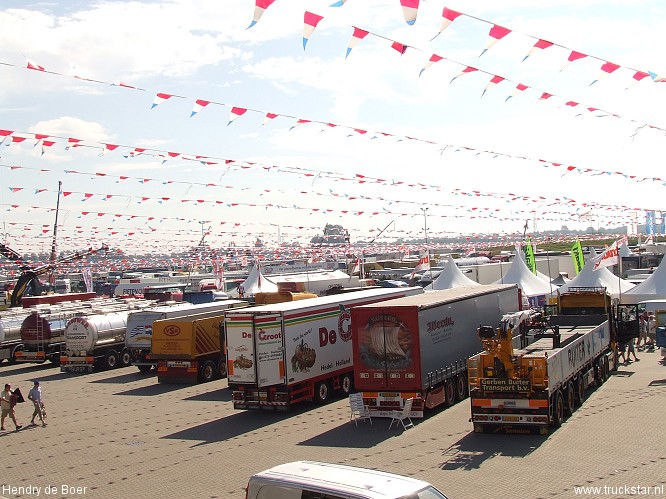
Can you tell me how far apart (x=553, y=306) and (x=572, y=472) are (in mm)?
12075

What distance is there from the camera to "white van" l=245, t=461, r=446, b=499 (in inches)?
291

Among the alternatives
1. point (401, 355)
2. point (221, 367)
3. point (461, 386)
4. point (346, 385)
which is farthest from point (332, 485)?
point (221, 367)

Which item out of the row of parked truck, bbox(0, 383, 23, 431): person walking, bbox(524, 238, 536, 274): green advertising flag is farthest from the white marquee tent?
bbox(0, 383, 23, 431): person walking

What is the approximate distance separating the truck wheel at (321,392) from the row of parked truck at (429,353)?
0.03 meters

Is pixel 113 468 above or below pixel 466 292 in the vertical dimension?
below

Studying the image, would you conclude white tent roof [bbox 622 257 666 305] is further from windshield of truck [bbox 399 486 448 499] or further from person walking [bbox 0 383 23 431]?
windshield of truck [bbox 399 486 448 499]

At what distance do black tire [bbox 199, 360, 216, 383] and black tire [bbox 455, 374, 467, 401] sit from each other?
9.37 meters

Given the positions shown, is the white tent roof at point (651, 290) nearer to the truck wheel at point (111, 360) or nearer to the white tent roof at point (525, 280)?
the white tent roof at point (525, 280)

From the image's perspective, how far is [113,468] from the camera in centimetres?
1446

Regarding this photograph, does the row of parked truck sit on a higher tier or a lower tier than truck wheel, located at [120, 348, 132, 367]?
higher

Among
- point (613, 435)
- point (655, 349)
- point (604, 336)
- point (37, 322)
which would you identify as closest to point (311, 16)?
point (613, 435)

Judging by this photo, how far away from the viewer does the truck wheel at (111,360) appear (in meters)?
29.9

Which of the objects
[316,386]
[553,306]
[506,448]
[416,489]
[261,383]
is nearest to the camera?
[416,489]

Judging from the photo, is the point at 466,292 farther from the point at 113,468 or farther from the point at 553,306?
the point at 113,468
